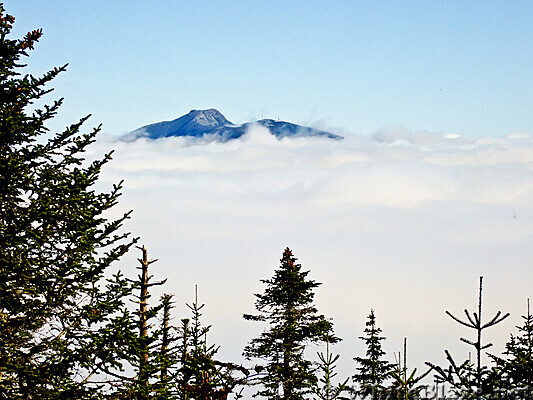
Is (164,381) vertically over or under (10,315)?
under

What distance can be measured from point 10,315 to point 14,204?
8.66ft

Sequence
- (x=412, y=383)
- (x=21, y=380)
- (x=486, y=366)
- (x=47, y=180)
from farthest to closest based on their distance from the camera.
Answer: (x=47, y=180), (x=21, y=380), (x=412, y=383), (x=486, y=366)

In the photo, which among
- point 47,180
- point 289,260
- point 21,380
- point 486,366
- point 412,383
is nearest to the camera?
point 486,366

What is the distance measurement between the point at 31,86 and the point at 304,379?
22.2m

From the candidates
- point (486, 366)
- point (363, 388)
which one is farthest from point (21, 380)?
point (486, 366)

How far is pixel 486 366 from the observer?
29.7ft

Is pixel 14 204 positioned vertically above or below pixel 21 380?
above

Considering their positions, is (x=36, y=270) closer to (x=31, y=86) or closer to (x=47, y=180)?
(x=47, y=180)

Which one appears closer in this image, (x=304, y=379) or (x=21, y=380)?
(x=21, y=380)

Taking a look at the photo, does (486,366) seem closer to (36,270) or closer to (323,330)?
(36,270)

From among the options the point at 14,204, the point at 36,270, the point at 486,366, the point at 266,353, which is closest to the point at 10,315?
the point at 36,270

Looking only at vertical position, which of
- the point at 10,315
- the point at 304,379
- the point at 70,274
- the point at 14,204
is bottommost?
the point at 304,379

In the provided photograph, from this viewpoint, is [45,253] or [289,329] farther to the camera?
[289,329]

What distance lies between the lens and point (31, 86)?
1655 cm
